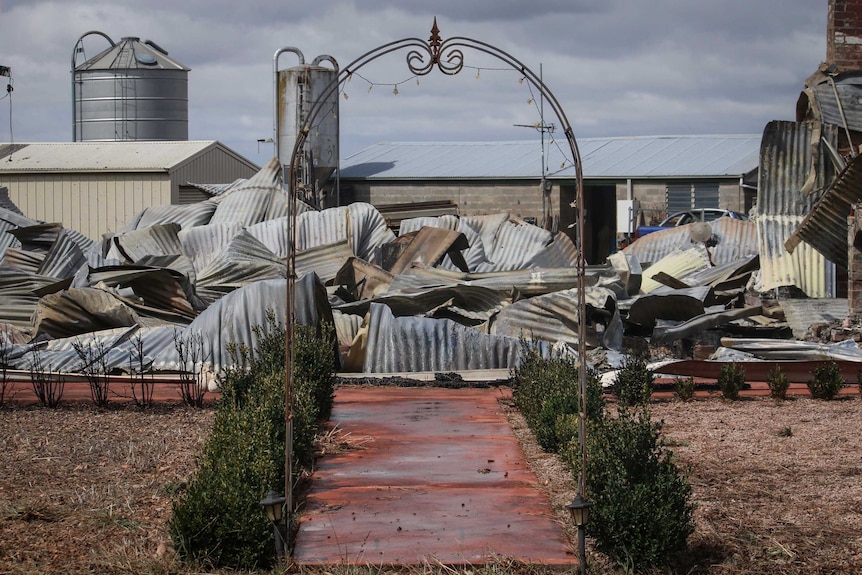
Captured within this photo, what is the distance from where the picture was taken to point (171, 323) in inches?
517

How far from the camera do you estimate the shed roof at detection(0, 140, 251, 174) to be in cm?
2694

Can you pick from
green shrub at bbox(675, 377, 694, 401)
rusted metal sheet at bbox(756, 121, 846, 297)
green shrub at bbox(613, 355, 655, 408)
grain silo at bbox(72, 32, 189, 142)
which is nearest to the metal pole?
green shrub at bbox(613, 355, 655, 408)

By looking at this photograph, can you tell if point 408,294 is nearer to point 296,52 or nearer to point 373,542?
point 373,542

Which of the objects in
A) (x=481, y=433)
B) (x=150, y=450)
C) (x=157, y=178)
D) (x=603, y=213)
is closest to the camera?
(x=150, y=450)

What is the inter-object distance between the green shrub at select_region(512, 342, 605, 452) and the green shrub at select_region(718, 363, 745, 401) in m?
1.53

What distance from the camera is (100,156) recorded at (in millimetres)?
27984

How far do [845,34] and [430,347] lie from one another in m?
8.83

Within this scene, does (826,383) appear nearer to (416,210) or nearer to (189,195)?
A: (416,210)

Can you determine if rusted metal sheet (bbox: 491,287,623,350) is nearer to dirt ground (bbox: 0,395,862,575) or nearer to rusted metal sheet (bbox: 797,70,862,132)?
dirt ground (bbox: 0,395,862,575)

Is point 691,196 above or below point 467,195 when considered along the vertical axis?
below

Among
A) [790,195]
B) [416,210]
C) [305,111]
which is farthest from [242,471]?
[305,111]

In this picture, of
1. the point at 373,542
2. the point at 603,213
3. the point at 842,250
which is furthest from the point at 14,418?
the point at 603,213

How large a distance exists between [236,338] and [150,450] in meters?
3.99

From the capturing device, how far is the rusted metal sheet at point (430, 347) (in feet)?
39.2
